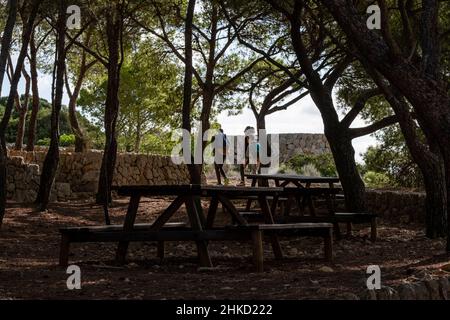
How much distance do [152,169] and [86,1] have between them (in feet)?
25.9

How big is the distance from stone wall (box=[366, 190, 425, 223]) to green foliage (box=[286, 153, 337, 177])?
572 cm

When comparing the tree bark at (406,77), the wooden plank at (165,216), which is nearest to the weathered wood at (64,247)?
the wooden plank at (165,216)

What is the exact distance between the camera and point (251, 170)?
26891 millimetres

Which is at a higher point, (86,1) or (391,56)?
(86,1)

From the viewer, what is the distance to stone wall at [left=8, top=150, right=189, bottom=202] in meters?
16.9

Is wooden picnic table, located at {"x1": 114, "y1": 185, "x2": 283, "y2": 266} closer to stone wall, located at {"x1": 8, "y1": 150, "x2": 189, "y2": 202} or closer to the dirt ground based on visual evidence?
the dirt ground

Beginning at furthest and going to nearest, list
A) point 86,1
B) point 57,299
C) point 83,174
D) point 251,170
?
point 251,170
point 83,174
point 86,1
point 57,299

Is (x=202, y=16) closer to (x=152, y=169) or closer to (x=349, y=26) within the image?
(x=152, y=169)

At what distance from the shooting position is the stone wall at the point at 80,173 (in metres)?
16.9

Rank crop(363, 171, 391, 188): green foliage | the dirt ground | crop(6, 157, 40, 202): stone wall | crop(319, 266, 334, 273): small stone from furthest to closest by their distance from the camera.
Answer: crop(363, 171, 391, 188): green foliage, crop(6, 157, 40, 202): stone wall, crop(319, 266, 334, 273): small stone, the dirt ground

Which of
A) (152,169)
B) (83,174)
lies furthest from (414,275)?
(152,169)

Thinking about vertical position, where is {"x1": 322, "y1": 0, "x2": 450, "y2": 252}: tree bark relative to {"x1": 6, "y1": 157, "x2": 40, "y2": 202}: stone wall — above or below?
above

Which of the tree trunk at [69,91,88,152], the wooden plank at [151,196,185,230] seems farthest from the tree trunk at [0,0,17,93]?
the tree trunk at [69,91,88,152]

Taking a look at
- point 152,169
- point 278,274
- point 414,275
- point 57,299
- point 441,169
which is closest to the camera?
point 57,299
